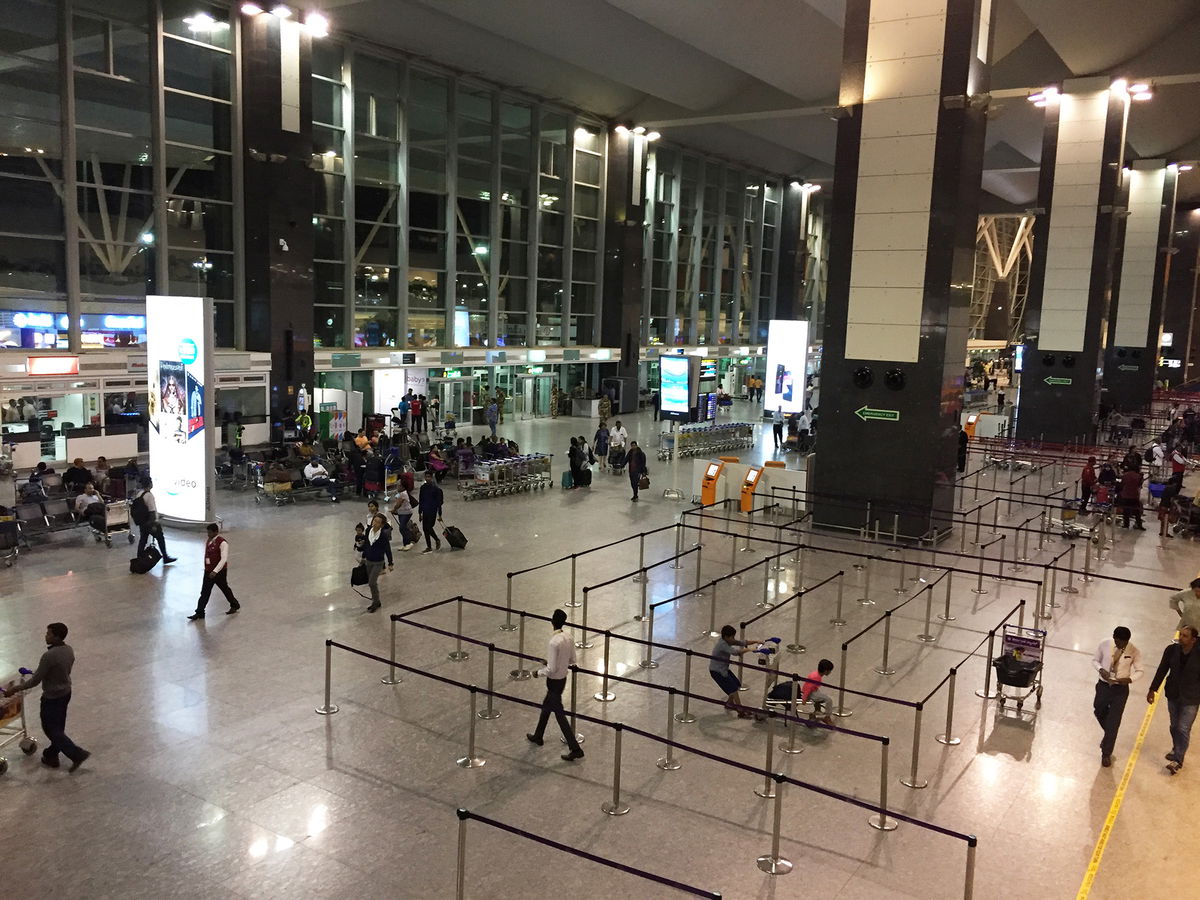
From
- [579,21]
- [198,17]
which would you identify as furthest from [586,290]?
[198,17]

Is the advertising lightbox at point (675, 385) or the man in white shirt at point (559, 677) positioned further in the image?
the advertising lightbox at point (675, 385)

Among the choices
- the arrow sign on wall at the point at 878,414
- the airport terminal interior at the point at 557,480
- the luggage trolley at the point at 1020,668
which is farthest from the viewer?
the arrow sign on wall at the point at 878,414

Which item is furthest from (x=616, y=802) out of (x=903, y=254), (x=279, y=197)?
(x=279, y=197)

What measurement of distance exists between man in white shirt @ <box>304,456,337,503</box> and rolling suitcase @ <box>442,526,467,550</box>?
5.10 metres

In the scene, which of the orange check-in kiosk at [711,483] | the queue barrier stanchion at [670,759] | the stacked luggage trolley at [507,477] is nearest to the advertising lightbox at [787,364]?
the orange check-in kiosk at [711,483]

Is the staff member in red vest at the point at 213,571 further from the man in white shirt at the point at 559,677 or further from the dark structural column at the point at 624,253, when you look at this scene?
the dark structural column at the point at 624,253

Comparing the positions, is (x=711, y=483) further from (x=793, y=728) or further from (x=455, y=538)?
(x=793, y=728)

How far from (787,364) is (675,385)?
3.22 m

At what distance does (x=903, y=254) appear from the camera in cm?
1719

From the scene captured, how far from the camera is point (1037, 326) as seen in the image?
31469 mm

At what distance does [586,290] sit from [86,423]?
23.0 meters

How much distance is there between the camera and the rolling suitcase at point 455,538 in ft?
51.5

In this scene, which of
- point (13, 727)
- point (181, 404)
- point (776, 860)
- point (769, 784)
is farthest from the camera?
point (181, 404)

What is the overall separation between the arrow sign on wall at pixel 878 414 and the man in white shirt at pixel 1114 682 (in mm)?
9692
